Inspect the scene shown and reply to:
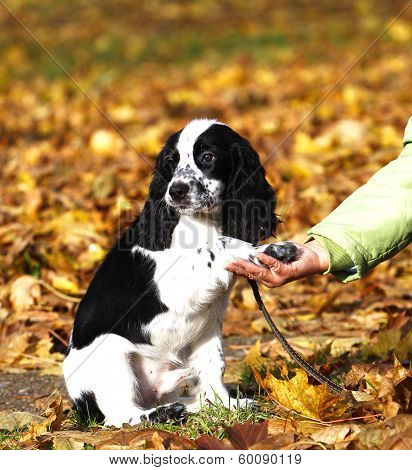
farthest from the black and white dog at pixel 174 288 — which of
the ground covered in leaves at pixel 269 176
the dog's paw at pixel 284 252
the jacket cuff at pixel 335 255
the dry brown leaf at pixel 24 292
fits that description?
the dry brown leaf at pixel 24 292

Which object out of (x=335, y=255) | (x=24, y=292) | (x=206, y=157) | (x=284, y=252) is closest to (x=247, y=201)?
(x=206, y=157)

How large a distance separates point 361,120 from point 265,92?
9.11 feet

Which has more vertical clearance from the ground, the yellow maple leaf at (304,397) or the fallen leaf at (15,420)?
the yellow maple leaf at (304,397)

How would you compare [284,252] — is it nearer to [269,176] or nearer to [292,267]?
[292,267]

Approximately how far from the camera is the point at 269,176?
296 inches

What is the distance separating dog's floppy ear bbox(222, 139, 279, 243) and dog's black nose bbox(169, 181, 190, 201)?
0.98 feet

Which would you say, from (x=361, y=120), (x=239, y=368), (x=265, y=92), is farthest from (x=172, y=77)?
(x=239, y=368)

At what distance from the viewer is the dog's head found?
4090 millimetres

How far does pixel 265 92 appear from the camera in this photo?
12.1 meters

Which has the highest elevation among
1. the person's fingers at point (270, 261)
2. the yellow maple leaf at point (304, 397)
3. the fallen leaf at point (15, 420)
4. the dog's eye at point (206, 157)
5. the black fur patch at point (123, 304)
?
the dog's eye at point (206, 157)

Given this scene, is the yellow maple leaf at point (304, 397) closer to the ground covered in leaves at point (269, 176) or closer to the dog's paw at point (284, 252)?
the ground covered in leaves at point (269, 176)

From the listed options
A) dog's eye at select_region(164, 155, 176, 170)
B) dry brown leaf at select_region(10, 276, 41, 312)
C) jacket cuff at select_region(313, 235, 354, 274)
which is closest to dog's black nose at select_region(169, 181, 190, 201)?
dog's eye at select_region(164, 155, 176, 170)

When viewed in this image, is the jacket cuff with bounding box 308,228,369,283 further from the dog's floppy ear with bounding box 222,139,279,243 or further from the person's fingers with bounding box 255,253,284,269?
the dog's floppy ear with bounding box 222,139,279,243

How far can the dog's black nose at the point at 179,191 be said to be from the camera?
4.03 metres
